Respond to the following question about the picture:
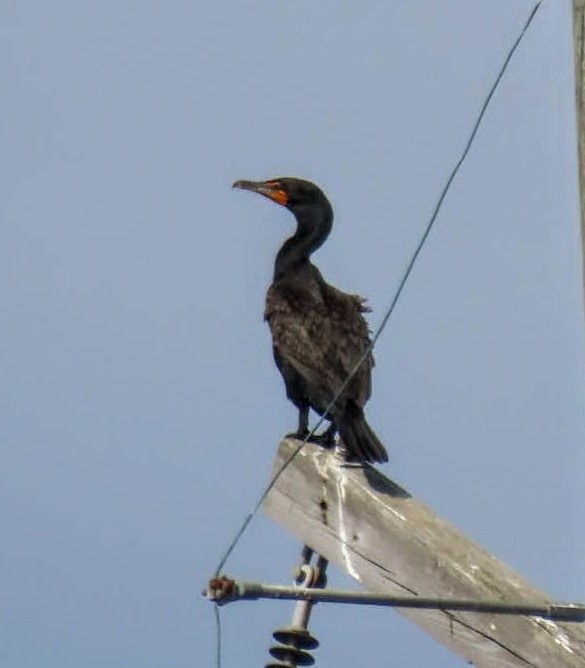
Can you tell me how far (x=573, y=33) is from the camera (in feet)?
13.2

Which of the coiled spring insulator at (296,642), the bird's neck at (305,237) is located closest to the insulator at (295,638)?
the coiled spring insulator at (296,642)

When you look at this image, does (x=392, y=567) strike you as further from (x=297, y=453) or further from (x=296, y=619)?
(x=297, y=453)

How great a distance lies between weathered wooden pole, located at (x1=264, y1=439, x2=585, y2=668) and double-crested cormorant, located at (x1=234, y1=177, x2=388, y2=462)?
2854mm

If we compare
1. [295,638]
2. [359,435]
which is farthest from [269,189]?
[295,638]

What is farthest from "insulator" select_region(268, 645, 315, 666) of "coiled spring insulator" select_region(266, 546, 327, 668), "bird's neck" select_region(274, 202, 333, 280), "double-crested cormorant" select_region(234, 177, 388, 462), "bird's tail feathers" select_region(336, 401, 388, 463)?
"bird's neck" select_region(274, 202, 333, 280)

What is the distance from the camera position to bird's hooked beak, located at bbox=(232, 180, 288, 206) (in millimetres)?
9328

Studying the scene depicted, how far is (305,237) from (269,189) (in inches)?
13.7

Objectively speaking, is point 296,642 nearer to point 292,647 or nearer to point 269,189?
point 292,647

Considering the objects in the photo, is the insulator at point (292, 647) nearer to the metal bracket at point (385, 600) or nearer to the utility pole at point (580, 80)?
the metal bracket at point (385, 600)

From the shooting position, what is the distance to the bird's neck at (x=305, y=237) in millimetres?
9203

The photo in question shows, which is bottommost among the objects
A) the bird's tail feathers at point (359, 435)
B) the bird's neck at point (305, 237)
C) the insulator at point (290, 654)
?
the insulator at point (290, 654)

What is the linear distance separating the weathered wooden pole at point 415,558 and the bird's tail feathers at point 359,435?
1821 mm

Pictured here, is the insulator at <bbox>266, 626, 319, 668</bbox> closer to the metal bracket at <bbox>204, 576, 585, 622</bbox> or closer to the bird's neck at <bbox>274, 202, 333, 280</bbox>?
the metal bracket at <bbox>204, 576, 585, 622</bbox>

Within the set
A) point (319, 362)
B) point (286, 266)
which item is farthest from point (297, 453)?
point (286, 266)
